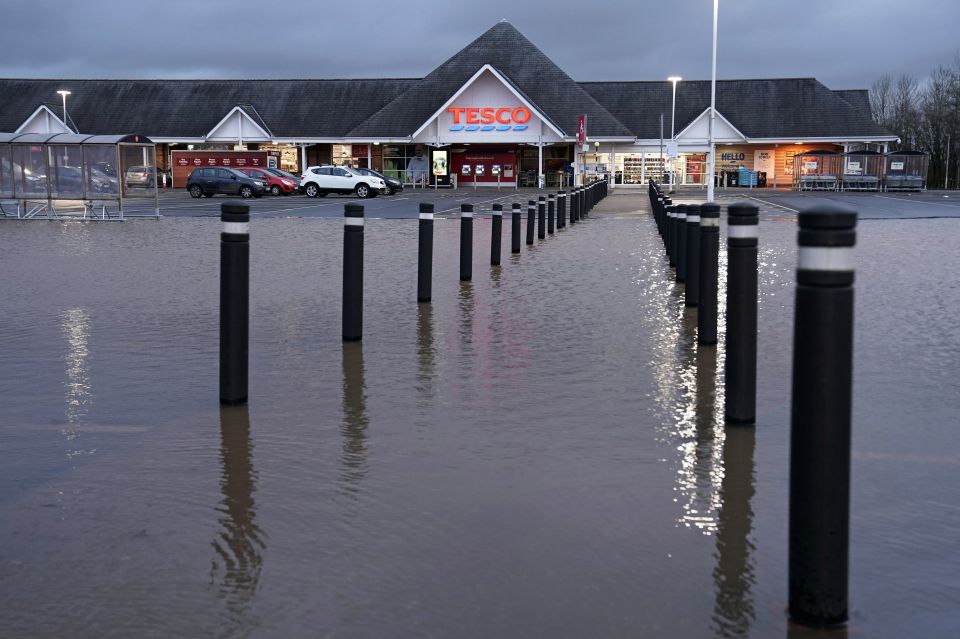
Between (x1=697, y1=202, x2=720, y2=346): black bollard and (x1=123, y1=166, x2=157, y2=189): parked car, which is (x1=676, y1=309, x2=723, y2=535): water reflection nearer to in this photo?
(x1=697, y1=202, x2=720, y2=346): black bollard

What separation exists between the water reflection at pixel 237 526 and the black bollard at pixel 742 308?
8.00ft

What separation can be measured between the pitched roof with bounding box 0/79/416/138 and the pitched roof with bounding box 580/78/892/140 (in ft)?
45.9

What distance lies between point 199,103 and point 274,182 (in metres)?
21.3

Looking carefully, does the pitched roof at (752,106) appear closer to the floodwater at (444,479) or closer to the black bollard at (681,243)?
the black bollard at (681,243)

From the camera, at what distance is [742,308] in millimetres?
5762

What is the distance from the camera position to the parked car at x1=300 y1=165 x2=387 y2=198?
2058 inches

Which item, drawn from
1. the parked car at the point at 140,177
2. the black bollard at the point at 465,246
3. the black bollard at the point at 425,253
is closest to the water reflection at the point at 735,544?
the black bollard at the point at 425,253

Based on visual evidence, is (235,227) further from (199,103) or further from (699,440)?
(199,103)

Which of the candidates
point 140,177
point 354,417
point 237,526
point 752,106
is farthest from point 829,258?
point 752,106

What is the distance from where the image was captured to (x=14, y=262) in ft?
52.7

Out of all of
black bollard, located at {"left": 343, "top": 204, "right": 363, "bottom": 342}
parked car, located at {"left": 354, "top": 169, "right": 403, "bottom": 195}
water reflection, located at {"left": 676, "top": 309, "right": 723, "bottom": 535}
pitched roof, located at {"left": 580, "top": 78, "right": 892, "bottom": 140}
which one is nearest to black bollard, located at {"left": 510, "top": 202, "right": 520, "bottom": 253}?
black bollard, located at {"left": 343, "top": 204, "right": 363, "bottom": 342}

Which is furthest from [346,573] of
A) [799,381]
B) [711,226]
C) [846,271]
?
[711,226]

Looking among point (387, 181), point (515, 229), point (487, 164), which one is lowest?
point (515, 229)

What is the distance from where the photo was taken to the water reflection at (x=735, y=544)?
3389mm
